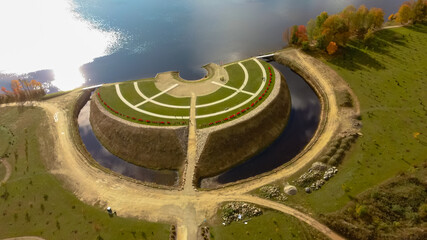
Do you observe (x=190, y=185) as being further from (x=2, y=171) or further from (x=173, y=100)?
(x=2, y=171)

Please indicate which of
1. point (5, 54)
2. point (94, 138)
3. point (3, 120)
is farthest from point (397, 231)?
point (5, 54)

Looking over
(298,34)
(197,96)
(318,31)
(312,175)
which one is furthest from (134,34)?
(312,175)

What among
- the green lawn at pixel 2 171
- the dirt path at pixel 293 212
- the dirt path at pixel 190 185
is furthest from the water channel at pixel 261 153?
the green lawn at pixel 2 171

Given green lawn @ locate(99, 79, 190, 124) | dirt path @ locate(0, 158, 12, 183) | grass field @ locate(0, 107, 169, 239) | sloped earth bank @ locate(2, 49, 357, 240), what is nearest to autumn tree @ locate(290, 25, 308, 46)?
sloped earth bank @ locate(2, 49, 357, 240)

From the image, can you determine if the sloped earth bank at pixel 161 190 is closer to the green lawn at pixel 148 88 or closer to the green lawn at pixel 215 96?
the green lawn at pixel 148 88

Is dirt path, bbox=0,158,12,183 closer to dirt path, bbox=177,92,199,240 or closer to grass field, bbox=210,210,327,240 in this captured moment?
dirt path, bbox=177,92,199,240

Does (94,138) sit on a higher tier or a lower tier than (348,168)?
higher

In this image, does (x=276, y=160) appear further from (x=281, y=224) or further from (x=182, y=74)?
(x=182, y=74)

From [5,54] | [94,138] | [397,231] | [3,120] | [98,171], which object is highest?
[5,54]
